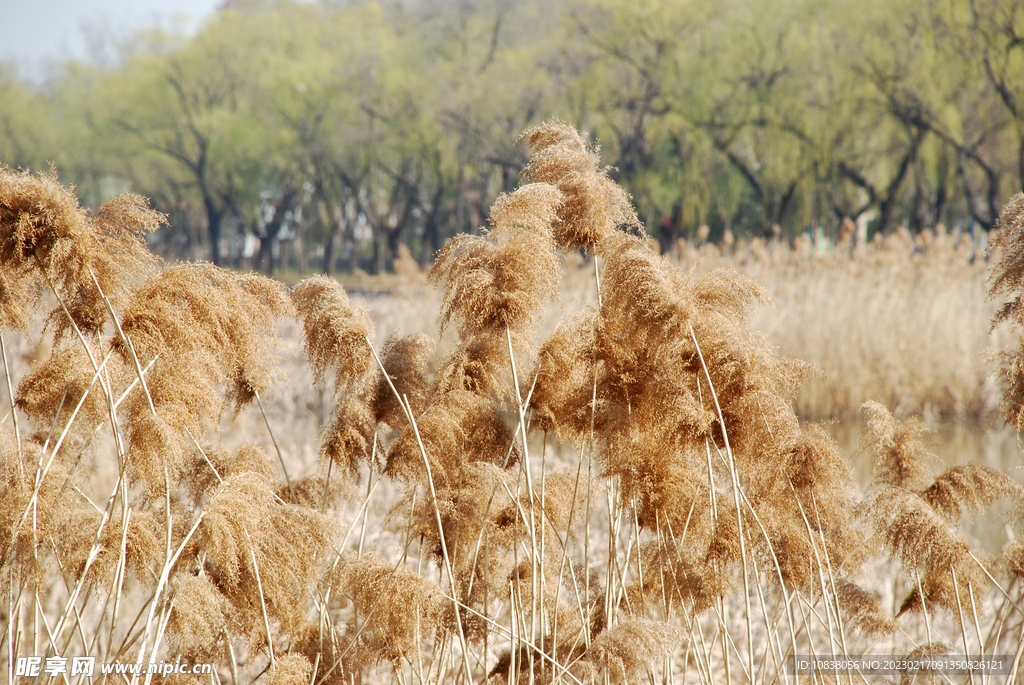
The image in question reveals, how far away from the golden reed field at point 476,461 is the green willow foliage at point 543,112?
18948 millimetres

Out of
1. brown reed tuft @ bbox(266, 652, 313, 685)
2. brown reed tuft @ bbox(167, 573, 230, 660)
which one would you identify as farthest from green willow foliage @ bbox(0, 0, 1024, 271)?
brown reed tuft @ bbox(167, 573, 230, 660)

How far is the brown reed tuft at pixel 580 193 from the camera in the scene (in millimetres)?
2176

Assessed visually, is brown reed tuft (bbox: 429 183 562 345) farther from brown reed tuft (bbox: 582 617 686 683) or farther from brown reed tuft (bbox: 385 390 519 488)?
brown reed tuft (bbox: 582 617 686 683)

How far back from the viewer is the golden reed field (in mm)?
1997

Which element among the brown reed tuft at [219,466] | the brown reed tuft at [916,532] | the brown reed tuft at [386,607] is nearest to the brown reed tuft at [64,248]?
the brown reed tuft at [219,466]

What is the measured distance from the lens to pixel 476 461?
234 cm

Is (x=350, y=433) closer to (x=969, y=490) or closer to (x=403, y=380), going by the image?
(x=403, y=380)

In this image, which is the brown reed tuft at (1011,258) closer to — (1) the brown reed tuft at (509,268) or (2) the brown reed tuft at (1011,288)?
(2) the brown reed tuft at (1011,288)

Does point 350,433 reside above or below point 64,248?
below

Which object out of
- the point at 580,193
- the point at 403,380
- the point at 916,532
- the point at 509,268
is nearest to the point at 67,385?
the point at 403,380

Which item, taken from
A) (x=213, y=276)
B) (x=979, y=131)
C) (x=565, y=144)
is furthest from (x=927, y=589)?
(x=979, y=131)

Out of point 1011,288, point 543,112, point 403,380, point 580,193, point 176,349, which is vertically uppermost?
point 543,112

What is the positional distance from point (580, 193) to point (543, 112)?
91.9 ft

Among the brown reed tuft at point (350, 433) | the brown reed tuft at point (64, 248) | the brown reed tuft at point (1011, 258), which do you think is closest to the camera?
the brown reed tuft at point (64, 248)
